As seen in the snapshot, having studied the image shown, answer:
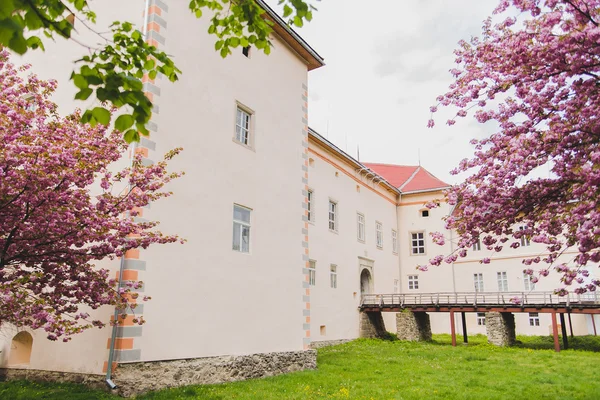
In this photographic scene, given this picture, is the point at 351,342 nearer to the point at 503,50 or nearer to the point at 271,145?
the point at 271,145

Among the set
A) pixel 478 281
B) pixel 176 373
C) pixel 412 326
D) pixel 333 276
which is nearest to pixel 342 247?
pixel 333 276

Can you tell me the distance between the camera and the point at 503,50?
721cm

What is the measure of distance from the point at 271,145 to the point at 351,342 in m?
13.0

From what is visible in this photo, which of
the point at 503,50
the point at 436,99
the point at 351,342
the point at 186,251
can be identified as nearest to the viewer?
the point at 503,50

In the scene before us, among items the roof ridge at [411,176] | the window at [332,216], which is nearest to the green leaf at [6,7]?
the window at [332,216]

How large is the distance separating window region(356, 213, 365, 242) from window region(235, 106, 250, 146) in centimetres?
1425

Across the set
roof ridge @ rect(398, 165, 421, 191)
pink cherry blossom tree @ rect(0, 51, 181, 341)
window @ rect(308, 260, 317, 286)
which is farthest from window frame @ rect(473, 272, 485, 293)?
pink cherry blossom tree @ rect(0, 51, 181, 341)

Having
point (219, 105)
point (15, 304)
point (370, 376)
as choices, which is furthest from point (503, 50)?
point (370, 376)

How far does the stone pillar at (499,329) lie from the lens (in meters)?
22.9

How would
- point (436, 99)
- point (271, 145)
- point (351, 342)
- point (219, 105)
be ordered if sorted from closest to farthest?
point (436, 99) < point (219, 105) < point (271, 145) < point (351, 342)

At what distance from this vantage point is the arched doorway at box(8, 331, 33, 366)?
418 inches

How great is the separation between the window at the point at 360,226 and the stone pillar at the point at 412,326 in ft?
14.9

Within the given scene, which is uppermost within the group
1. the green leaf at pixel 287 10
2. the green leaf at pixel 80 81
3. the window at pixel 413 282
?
the green leaf at pixel 287 10

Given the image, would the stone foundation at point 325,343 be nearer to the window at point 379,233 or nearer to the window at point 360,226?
the window at point 360,226
